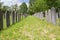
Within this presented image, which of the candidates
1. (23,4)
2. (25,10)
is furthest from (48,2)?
(23,4)

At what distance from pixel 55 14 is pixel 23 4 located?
405 feet

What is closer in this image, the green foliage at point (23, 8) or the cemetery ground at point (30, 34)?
the cemetery ground at point (30, 34)

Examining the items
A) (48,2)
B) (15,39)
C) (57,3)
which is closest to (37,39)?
(15,39)

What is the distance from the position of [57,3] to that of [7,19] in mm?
38057

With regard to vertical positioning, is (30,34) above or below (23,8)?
below

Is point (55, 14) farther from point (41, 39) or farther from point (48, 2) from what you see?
point (48, 2)

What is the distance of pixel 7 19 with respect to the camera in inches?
599

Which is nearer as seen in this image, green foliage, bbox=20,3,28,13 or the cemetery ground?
the cemetery ground

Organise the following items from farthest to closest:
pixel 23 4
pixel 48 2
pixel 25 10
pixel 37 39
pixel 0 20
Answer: pixel 23 4 < pixel 25 10 < pixel 48 2 < pixel 0 20 < pixel 37 39

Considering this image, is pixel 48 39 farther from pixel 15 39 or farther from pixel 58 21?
pixel 58 21

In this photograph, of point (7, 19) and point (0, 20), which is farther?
point (7, 19)

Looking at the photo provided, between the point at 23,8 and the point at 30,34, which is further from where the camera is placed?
the point at 23,8

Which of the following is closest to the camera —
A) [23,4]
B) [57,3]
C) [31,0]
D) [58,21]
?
[58,21]

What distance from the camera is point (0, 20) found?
40.9 feet
